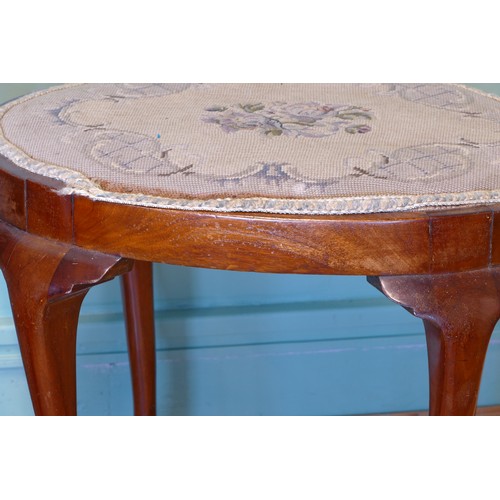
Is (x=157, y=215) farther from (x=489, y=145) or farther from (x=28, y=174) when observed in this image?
(x=489, y=145)

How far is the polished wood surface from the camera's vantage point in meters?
0.54

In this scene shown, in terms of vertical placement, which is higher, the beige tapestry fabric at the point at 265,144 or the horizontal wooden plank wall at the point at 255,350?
the beige tapestry fabric at the point at 265,144

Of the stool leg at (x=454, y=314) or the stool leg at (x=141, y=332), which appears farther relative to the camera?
the stool leg at (x=141, y=332)

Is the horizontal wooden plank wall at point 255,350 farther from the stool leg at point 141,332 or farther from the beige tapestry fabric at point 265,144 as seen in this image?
the beige tapestry fabric at point 265,144

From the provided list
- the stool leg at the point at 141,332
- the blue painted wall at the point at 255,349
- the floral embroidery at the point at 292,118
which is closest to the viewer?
the floral embroidery at the point at 292,118

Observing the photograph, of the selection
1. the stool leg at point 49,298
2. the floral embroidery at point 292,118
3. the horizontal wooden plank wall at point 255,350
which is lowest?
the horizontal wooden plank wall at point 255,350

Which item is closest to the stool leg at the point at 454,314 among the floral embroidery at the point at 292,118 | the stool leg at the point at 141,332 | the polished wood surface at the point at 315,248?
the polished wood surface at the point at 315,248

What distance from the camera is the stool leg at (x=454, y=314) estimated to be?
1.83ft

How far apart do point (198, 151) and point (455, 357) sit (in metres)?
0.22

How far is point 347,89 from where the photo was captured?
82 cm

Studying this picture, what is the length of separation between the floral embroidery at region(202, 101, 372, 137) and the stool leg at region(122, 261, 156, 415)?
253 millimetres

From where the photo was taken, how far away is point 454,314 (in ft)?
1.85

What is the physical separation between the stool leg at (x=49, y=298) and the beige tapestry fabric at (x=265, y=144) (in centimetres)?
5

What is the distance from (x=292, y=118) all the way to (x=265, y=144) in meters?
0.08
